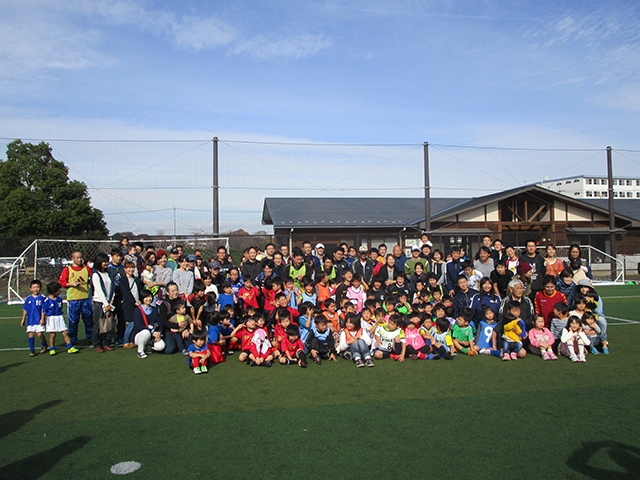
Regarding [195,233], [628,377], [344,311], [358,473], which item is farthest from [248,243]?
[358,473]

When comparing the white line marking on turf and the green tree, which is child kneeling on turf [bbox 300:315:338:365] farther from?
the green tree

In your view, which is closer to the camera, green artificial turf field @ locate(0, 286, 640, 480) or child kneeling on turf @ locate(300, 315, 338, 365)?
green artificial turf field @ locate(0, 286, 640, 480)

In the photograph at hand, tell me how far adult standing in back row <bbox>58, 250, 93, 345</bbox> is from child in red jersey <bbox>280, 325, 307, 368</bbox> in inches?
134

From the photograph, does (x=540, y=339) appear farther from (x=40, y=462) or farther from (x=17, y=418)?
(x=17, y=418)

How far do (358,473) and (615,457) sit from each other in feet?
6.24

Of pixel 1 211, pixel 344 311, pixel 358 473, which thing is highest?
pixel 1 211

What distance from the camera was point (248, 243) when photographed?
15797mm

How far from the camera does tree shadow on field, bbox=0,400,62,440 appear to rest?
4.19 metres

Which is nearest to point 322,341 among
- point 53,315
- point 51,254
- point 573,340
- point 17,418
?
point 573,340

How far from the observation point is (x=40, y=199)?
81.1 feet

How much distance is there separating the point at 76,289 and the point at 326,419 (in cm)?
514

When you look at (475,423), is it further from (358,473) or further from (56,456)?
(56,456)

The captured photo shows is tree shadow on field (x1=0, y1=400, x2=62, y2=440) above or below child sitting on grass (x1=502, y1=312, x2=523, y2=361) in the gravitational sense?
below

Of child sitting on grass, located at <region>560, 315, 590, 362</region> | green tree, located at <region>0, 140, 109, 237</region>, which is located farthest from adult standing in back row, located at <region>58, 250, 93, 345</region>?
green tree, located at <region>0, 140, 109, 237</region>
